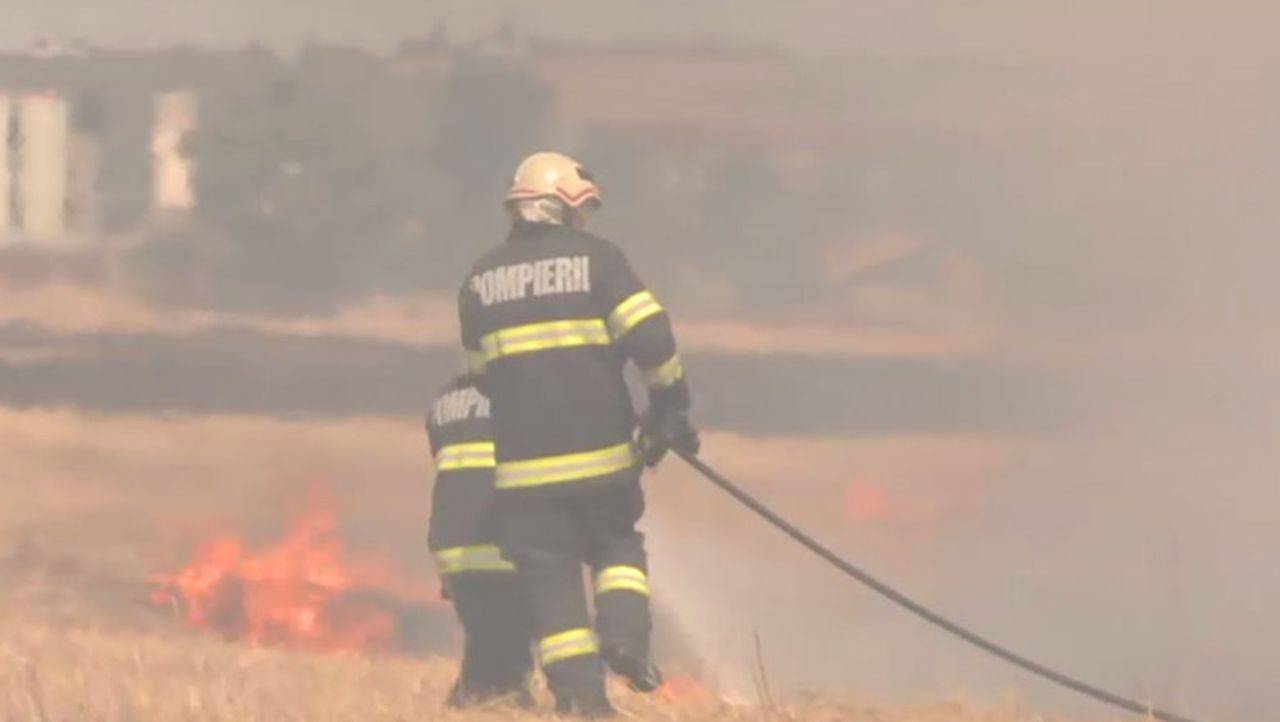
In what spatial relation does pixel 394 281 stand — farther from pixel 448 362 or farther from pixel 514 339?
pixel 514 339

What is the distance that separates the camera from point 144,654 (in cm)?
1470

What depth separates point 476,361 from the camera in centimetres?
1238

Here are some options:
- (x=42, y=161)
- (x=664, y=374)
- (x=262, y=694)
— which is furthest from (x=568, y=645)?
(x=42, y=161)

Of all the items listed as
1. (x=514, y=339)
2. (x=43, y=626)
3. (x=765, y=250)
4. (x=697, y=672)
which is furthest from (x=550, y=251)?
(x=765, y=250)

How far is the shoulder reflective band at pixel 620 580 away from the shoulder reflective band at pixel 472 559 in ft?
1.37

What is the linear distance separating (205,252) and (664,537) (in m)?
2.98

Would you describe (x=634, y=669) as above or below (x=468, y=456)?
below

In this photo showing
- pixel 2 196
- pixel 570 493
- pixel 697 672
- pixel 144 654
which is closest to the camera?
pixel 570 493

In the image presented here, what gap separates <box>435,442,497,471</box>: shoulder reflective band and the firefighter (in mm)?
293

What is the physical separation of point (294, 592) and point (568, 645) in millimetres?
6770

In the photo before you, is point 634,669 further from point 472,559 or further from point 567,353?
point 567,353

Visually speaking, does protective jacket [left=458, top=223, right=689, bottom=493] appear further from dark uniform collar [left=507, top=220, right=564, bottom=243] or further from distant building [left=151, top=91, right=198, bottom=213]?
distant building [left=151, top=91, right=198, bottom=213]

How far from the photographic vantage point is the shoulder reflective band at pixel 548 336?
1208cm

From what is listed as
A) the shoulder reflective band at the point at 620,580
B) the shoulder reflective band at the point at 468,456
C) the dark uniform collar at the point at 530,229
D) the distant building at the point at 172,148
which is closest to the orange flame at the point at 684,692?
the shoulder reflective band at the point at 620,580
